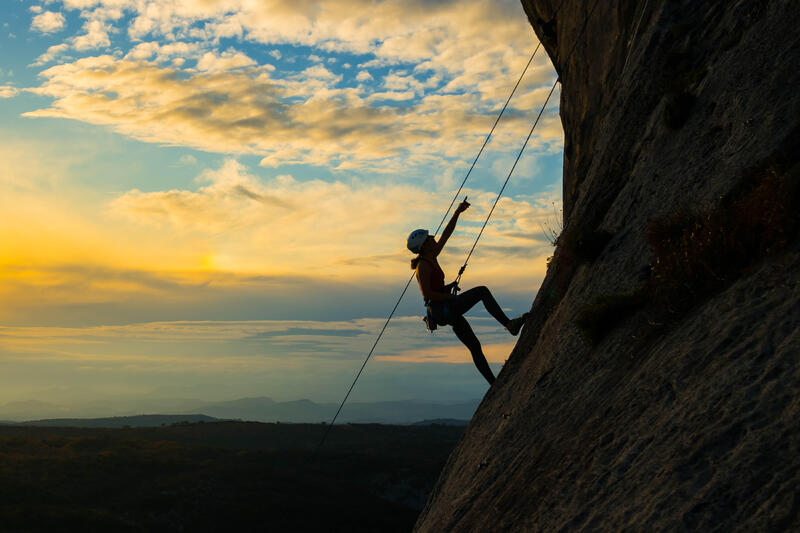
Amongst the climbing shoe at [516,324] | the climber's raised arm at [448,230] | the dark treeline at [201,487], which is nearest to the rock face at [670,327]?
the climbing shoe at [516,324]

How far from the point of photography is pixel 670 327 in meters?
8.91

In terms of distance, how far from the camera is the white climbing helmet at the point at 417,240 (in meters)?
15.3

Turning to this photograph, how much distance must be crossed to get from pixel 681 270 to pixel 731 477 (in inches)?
147

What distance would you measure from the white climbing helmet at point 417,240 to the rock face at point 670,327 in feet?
9.73

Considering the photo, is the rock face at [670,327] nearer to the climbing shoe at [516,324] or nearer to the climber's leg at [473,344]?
the climbing shoe at [516,324]

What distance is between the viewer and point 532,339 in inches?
551

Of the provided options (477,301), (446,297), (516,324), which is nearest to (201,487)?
(446,297)

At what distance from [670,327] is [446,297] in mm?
6843

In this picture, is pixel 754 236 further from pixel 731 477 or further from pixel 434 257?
pixel 434 257

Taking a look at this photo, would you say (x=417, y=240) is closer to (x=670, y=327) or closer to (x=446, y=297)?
(x=446, y=297)

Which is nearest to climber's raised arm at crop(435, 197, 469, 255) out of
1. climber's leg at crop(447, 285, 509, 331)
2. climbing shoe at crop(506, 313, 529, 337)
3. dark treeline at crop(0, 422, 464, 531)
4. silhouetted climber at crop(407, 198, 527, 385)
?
silhouetted climber at crop(407, 198, 527, 385)

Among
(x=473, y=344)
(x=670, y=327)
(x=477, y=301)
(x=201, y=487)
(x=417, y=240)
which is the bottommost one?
(x=201, y=487)

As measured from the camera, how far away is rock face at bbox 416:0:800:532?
6395 millimetres

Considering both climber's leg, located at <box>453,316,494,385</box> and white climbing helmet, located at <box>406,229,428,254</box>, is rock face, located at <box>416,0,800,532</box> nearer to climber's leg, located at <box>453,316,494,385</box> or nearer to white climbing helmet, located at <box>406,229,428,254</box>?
climber's leg, located at <box>453,316,494,385</box>
